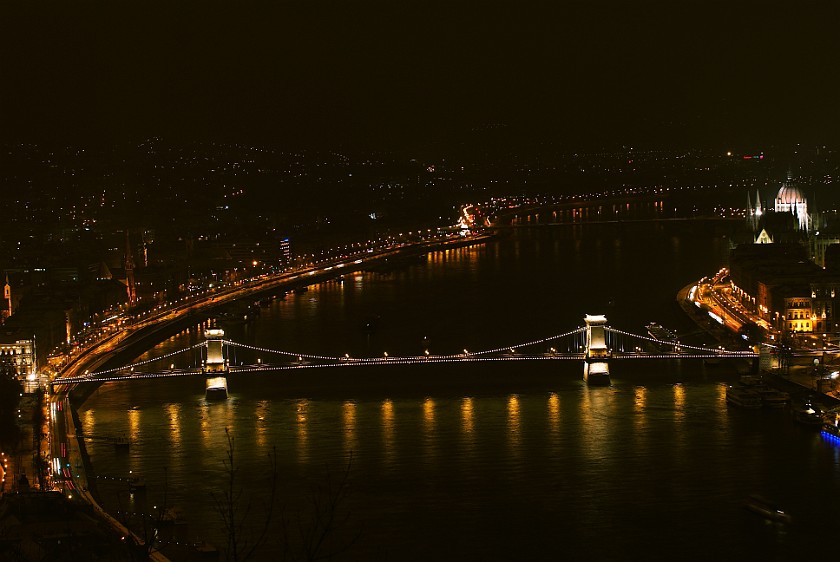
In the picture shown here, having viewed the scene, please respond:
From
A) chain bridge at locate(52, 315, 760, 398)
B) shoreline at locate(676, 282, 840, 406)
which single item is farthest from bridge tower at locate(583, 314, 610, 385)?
shoreline at locate(676, 282, 840, 406)

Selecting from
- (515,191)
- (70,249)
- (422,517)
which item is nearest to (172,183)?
(515,191)

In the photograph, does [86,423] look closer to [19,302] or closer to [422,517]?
[422,517]

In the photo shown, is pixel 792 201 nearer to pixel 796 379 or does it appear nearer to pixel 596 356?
pixel 796 379

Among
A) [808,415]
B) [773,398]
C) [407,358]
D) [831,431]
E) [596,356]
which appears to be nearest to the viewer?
[831,431]

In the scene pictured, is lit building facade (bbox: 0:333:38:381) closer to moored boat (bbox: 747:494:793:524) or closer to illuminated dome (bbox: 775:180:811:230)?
moored boat (bbox: 747:494:793:524)

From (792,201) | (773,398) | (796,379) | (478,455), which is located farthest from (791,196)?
(478,455)

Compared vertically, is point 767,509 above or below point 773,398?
below
